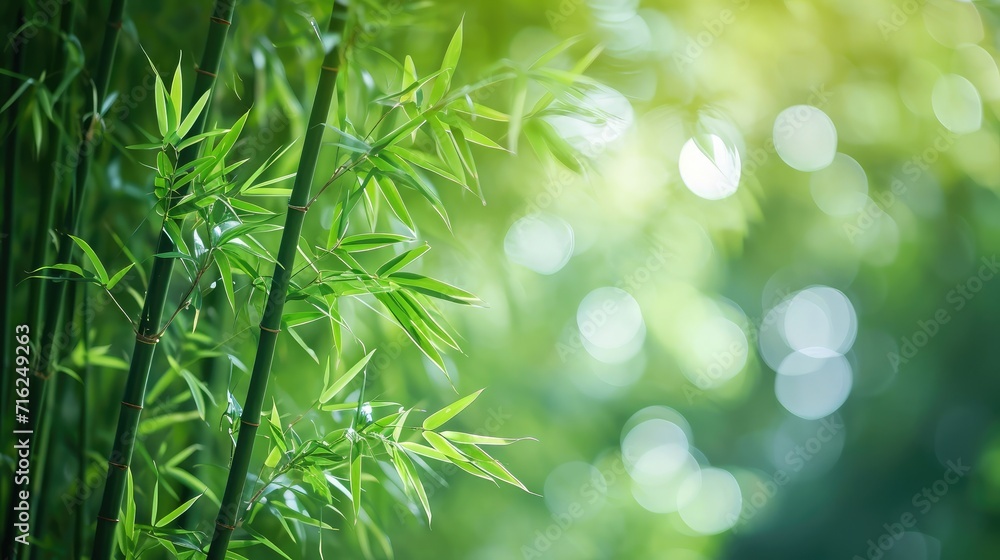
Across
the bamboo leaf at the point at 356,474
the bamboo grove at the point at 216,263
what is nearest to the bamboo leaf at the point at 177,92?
the bamboo grove at the point at 216,263

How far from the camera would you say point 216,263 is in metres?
0.49

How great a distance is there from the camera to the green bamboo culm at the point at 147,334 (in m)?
0.47

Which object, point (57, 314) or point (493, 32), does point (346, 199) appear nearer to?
point (57, 314)

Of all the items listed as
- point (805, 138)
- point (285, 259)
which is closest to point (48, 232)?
point (285, 259)

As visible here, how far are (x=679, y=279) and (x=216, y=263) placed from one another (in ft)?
5.68

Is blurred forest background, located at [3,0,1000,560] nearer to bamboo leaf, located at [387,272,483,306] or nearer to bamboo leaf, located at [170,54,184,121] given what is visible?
bamboo leaf, located at [387,272,483,306]

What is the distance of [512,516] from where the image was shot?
2293mm

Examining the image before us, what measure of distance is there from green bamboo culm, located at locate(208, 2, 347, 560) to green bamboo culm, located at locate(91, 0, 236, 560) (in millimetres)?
85

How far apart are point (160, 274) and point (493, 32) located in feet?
2.46

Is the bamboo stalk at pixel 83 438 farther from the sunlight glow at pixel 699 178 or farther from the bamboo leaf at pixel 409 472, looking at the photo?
the sunlight glow at pixel 699 178

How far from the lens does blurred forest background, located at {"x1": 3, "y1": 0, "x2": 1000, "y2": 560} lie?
0.83m

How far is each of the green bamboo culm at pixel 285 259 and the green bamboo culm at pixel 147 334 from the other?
0.09 meters

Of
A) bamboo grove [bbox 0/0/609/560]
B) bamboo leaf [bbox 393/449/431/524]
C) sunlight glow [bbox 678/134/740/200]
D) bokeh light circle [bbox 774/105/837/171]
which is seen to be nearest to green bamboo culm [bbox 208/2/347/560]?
bamboo grove [bbox 0/0/609/560]

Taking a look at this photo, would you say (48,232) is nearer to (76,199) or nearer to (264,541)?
(76,199)
